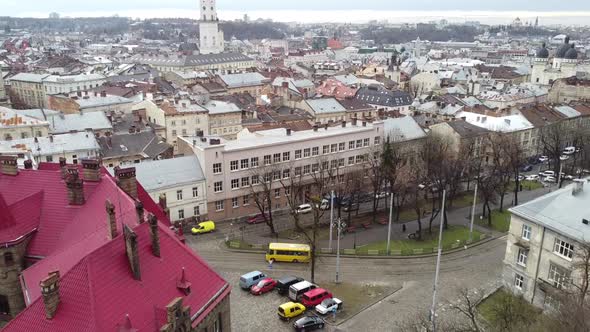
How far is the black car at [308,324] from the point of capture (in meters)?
36.2

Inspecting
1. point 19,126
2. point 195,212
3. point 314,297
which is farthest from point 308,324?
point 19,126

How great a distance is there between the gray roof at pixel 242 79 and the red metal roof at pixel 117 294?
11018cm

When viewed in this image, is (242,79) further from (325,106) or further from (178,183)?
(178,183)

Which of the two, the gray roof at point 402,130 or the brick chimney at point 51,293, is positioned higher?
the brick chimney at point 51,293

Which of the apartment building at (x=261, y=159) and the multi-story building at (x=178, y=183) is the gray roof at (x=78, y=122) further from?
the multi-story building at (x=178, y=183)

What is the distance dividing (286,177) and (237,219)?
823cm

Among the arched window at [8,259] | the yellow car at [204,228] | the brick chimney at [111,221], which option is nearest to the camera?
the brick chimney at [111,221]

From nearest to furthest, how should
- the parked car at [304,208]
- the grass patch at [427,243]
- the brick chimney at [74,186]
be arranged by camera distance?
the brick chimney at [74,186] → the grass patch at [427,243] → the parked car at [304,208]

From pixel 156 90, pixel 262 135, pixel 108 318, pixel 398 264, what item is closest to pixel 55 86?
pixel 156 90

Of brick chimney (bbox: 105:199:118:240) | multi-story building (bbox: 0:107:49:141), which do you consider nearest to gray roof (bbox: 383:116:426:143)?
multi-story building (bbox: 0:107:49:141)

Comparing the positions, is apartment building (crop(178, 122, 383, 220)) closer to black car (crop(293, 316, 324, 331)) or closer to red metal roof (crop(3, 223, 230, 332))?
black car (crop(293, 316, 324, 331))

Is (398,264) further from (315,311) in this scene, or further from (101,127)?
(101,127)

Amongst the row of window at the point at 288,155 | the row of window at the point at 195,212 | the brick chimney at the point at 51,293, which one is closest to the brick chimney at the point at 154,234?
the brick chimney at the point at 51,293

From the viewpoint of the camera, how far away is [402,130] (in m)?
75.6
